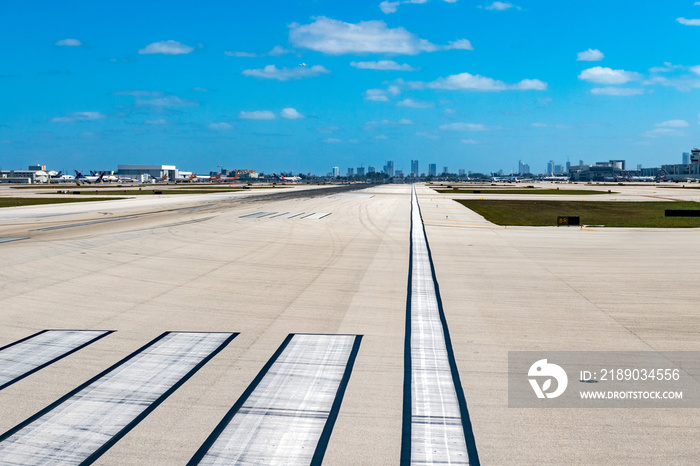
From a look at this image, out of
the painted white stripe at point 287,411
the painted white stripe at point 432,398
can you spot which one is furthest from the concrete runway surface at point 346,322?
the painted white stripe at point 432,398

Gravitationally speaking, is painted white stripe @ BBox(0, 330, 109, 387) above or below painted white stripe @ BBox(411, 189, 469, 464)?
above

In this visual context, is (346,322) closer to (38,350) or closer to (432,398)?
(432,398)

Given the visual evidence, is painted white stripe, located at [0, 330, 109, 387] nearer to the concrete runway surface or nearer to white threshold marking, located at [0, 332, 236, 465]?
the concrete runway surface

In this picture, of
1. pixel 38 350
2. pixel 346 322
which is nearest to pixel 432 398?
pixel 346 322

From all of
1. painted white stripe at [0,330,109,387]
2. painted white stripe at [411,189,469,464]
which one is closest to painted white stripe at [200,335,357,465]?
painted white stripe at [411,189,469,464]

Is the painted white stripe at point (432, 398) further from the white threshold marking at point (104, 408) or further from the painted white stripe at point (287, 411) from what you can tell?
the white threshold marking at point (104, 408)
